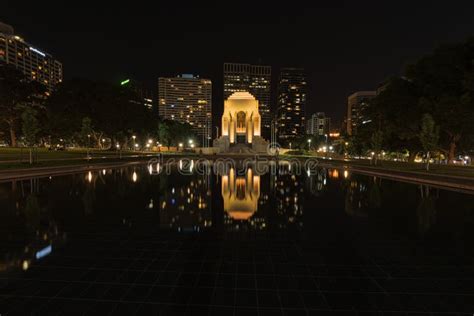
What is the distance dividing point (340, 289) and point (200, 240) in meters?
3.52

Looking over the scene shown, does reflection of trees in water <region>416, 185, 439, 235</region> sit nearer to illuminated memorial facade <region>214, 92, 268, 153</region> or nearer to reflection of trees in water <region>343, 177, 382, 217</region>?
reflection of trees in water <region>343, 177, 382, 217</region>

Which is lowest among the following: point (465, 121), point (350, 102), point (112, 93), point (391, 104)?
point (465, 121)

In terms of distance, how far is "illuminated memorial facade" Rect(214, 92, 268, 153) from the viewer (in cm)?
8019

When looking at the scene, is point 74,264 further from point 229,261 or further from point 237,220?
point 237,220

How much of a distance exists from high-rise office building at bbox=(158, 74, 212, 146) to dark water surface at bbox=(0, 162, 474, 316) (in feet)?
576

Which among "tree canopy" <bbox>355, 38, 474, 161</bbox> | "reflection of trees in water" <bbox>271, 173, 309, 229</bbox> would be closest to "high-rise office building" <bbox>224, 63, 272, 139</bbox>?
"tree canopy" <bbox>355, 38, 474, 161</bbox>

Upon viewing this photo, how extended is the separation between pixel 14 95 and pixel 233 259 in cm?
5047

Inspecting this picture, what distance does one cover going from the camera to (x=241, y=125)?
87250 millimetres

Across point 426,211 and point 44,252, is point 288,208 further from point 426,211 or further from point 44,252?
point 44,252

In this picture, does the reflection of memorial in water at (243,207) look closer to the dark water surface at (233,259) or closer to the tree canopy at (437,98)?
the dark water surface at (233,259)

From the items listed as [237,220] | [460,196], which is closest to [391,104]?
[460,196]

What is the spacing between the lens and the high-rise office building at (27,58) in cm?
11950

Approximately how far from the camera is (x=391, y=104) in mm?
34875

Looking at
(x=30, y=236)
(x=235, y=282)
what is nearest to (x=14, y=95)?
(x=30, y=236)
